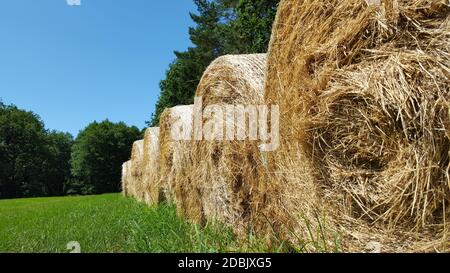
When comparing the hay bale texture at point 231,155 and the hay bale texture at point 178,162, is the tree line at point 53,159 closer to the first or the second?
the hay bale texture at point 178,162

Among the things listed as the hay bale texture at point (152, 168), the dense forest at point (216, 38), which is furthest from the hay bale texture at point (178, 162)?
the dense forest at point (216, 38)

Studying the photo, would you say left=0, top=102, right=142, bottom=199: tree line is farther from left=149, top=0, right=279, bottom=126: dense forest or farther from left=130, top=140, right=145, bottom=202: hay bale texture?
left=130, top=140, right=145, bottom=202: hay bale texture

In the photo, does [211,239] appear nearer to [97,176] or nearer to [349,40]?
[349,40]

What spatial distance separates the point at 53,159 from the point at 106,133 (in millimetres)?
5314

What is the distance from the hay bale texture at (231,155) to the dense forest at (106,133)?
43.8 feet

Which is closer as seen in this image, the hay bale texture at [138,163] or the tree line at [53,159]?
the hay bale texture at [138,163]

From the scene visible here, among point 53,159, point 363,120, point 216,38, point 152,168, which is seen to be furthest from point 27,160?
point 363,120

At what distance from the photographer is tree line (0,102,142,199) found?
3234cm

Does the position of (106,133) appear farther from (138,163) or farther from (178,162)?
(178,162)

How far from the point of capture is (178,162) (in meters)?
6.34

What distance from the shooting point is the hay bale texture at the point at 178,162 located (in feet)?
19.2

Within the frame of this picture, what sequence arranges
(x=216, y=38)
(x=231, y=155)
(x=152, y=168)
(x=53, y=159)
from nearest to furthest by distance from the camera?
(x=231, y=155) → (x=152, y=168) → (x=216, y=38) → (x=53, y=159)
